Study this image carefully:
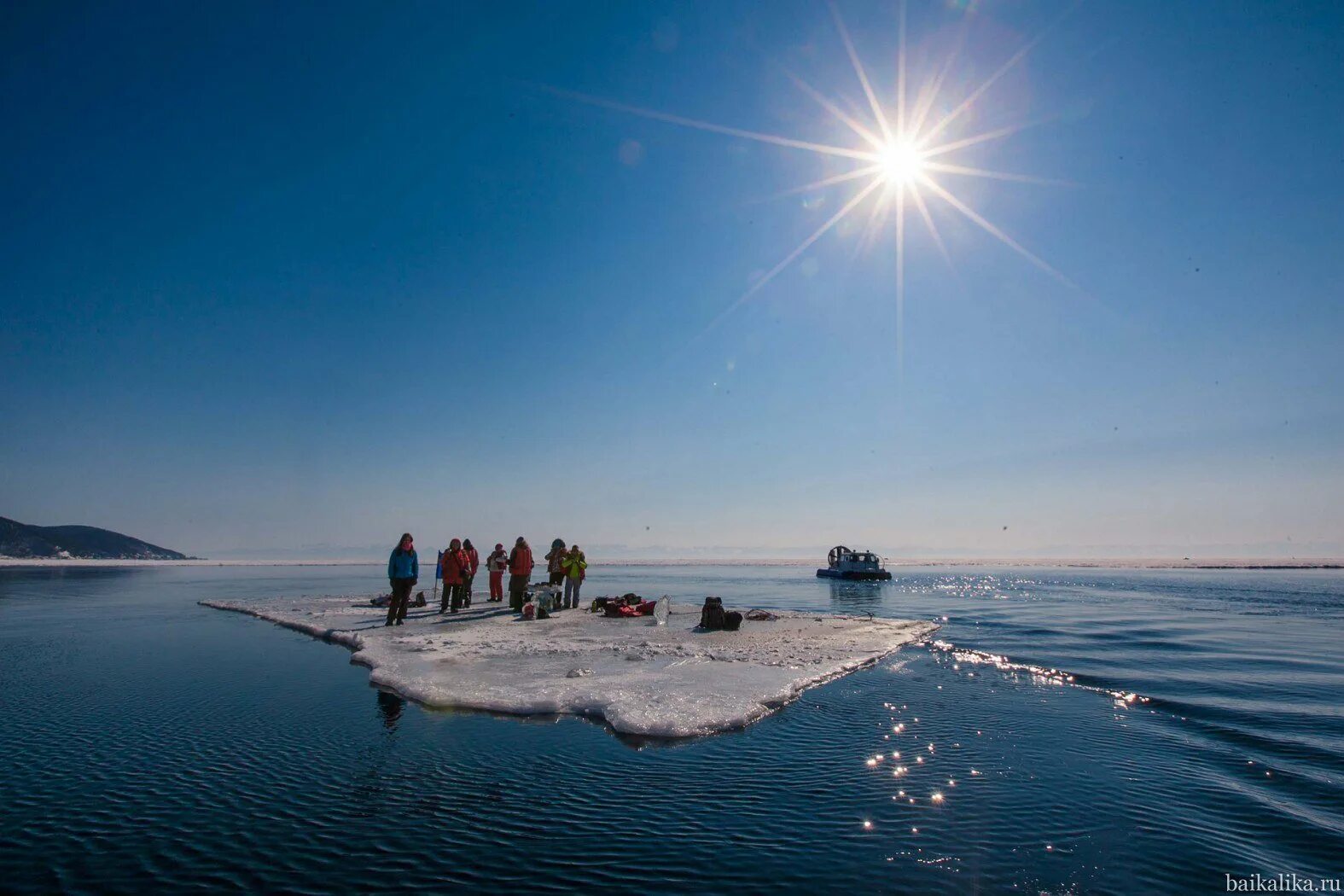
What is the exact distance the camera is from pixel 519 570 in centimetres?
2442

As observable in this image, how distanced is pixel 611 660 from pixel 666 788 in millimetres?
7513

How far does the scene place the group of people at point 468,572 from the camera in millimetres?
19156

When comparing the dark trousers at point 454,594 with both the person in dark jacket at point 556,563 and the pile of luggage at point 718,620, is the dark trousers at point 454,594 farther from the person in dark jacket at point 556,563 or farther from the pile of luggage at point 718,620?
the pile of luggage at point 718,620

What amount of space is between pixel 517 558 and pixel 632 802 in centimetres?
1862

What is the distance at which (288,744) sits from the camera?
→ 832 centimetres

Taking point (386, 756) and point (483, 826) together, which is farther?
point (386, 756)

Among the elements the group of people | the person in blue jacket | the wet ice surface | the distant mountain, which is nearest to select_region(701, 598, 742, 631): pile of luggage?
the wet ice surface

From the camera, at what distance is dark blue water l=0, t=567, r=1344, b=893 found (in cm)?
511

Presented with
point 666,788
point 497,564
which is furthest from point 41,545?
point 666,788

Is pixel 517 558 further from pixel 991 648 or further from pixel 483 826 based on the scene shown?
pixel 483 826

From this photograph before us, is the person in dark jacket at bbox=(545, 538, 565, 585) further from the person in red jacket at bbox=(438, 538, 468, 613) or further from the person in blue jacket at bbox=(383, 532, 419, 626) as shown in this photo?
the person in blue jacket at bbox=(383, 532, 419, 626)

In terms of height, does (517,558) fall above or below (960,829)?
above

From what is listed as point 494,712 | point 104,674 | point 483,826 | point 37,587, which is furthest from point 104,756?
point 37,587

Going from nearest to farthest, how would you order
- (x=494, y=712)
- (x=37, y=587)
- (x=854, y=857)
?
(x=854, y=857)
(x=494, y=712)
(x=37, y=587)
